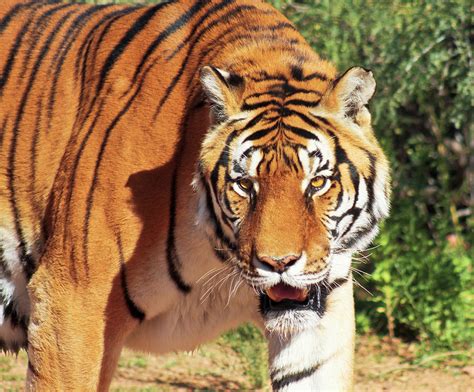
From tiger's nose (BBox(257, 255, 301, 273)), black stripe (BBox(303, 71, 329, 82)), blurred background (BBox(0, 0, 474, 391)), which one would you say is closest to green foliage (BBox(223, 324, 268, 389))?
blurred background (BBox(0, 0, 474, 391))

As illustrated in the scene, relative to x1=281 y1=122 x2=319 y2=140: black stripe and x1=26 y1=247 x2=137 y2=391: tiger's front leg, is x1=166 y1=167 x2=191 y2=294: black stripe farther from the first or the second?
x1=281 y1=122 x2=319 y2=140: black stripe

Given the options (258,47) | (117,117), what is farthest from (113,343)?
(258,47)

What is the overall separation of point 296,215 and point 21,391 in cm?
245

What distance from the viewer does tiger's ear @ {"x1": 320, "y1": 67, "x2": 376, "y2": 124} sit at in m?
2.75

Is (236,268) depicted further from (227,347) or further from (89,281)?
(227,347)

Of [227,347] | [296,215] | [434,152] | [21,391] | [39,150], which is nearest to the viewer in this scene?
[296,215]

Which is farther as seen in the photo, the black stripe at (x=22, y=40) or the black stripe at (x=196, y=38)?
the black stripe at (x=22, y=40)

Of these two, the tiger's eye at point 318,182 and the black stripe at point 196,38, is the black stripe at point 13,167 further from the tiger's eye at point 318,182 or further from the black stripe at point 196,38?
the tiger's eye at point 318,182

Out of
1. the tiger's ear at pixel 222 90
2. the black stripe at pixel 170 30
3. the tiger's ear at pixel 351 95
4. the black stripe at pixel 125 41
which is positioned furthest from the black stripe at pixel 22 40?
the tiger's ear at pixel 351 95

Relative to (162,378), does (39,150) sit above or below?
above

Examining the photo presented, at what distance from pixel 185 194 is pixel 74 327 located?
53 centimetres

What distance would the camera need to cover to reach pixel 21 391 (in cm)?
460

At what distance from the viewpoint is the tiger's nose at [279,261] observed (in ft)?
8.39

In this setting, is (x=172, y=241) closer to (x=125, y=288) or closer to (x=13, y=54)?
(x=125, y=288)
